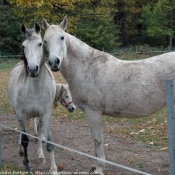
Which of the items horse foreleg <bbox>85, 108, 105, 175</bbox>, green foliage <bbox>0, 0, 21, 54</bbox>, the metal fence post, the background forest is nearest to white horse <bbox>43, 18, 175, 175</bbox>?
horse foreleg <bbox>85, 108, 105, 175</bbox>

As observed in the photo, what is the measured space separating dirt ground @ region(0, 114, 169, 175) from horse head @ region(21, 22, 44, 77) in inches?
66.6

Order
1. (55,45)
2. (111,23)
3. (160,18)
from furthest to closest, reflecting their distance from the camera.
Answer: (160,18), (111,23), (55,45)

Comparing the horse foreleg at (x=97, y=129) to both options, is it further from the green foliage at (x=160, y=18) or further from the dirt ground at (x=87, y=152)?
the green foliage at (x=160, y=18)

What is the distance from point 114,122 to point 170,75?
15.2ft

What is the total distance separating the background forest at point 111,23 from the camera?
3469cm

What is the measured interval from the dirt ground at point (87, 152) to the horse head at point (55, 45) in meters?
1.77

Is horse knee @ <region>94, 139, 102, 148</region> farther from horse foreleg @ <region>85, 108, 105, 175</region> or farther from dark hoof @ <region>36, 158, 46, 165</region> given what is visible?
dark hoof @ <region>36, 158, 46, 165</region>

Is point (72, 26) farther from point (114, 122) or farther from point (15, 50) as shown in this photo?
point (114, 122)

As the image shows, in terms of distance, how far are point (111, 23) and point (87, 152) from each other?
3367cm

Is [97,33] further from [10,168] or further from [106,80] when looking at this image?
[106,80]

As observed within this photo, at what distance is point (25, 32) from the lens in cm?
621

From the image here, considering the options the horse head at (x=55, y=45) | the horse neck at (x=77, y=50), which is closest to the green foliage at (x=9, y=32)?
the horse neck at (x=77, y=50)

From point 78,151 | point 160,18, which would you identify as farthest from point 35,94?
point 160,18

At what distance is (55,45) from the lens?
5.64 meters
